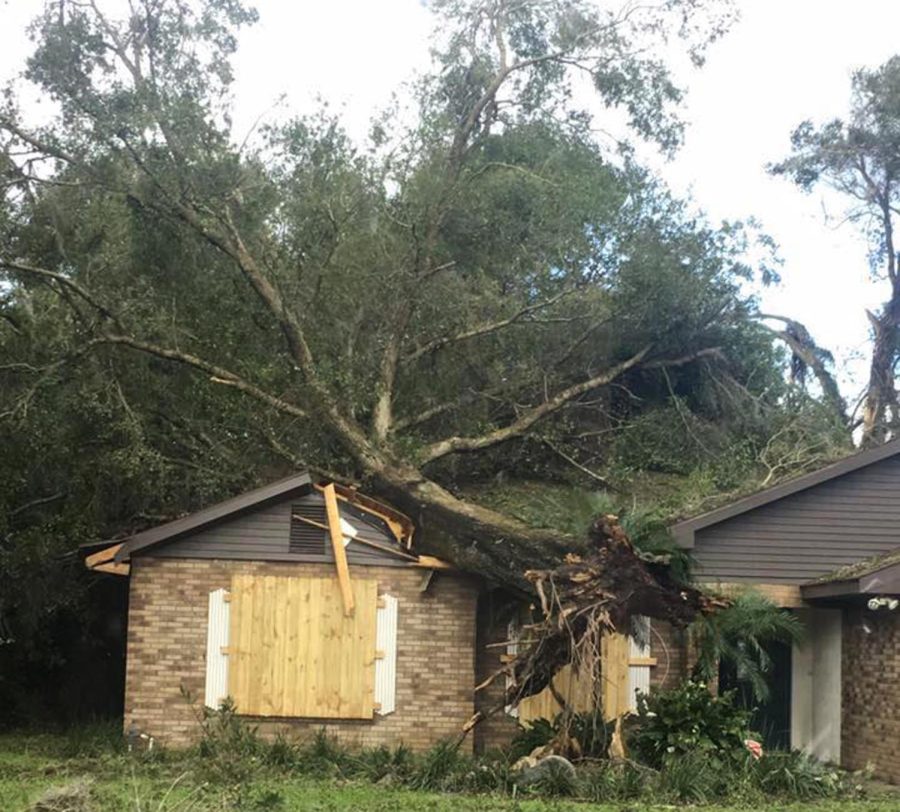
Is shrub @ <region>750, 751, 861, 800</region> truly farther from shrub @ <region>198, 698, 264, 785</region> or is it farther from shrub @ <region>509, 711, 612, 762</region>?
shrub @ <region>198, 698, 264, 785</region>

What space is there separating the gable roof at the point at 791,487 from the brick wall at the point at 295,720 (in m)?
3.07

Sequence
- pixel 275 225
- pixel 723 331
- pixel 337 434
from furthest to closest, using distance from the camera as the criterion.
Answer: pixel 723 331
pixel 275 225
pixel 337 434

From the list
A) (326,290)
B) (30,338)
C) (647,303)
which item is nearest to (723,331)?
(647,303)

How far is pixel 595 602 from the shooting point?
11.8 metres

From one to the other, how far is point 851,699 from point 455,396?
29.5 ft

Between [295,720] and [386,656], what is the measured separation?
134cm

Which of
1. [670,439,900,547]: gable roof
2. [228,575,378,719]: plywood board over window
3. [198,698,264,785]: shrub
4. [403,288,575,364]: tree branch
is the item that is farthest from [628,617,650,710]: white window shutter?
[403,288,575,364]: tree branch

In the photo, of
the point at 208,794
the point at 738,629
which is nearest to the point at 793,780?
the point at 738,629

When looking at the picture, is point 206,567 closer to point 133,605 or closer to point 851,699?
point 133,605

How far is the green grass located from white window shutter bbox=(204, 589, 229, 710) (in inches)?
36.1

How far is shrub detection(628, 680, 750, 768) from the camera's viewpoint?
467 inches

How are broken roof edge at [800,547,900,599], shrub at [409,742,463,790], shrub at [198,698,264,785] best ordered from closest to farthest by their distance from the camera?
1. shrub at [409,742,463,790]
2. shrub at [198,698,264,785]
3. broken roof edge at [800,547,900,599]

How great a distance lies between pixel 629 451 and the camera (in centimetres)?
2166

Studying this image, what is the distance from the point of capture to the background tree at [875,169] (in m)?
25.0
